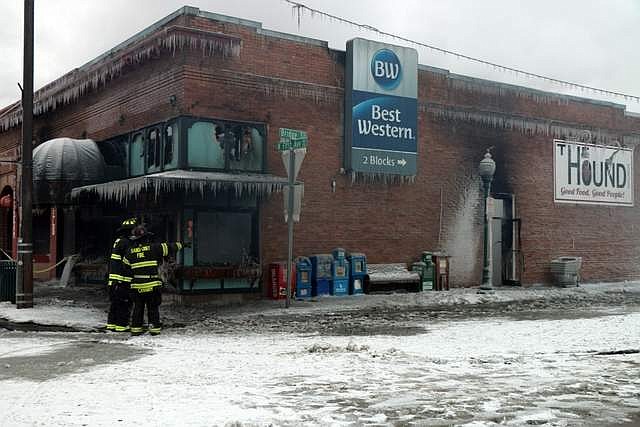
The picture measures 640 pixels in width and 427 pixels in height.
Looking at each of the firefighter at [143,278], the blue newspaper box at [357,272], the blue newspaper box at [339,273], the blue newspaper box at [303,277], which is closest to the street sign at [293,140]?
the blue newspaper box at [303,277]

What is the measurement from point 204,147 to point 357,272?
5034 millimetres

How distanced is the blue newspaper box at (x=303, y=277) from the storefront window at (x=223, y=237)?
50.0 inches

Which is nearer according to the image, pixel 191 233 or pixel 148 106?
pixel 191 233

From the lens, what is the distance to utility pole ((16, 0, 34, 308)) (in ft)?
48.3

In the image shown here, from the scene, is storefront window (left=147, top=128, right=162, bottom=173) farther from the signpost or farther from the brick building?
the signpost

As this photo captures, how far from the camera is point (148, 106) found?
17.4 meters

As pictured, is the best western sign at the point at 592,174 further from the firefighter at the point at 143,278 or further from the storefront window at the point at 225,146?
the firefighter at the point at 143,278

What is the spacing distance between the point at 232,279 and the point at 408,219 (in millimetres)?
5650

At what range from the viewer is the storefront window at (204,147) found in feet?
52.6

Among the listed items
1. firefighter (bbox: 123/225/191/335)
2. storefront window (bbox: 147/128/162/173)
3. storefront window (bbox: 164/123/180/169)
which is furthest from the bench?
firefighter (bbox: 123/225/191/335)

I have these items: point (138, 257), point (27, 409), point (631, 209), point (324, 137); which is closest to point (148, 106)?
point (324, 137)

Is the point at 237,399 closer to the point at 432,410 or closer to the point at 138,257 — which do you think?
the point at 432,410

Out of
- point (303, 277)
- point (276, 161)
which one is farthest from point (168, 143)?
point (303, 277)

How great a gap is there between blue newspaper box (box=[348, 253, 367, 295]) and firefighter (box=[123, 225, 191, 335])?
6.81 meters
